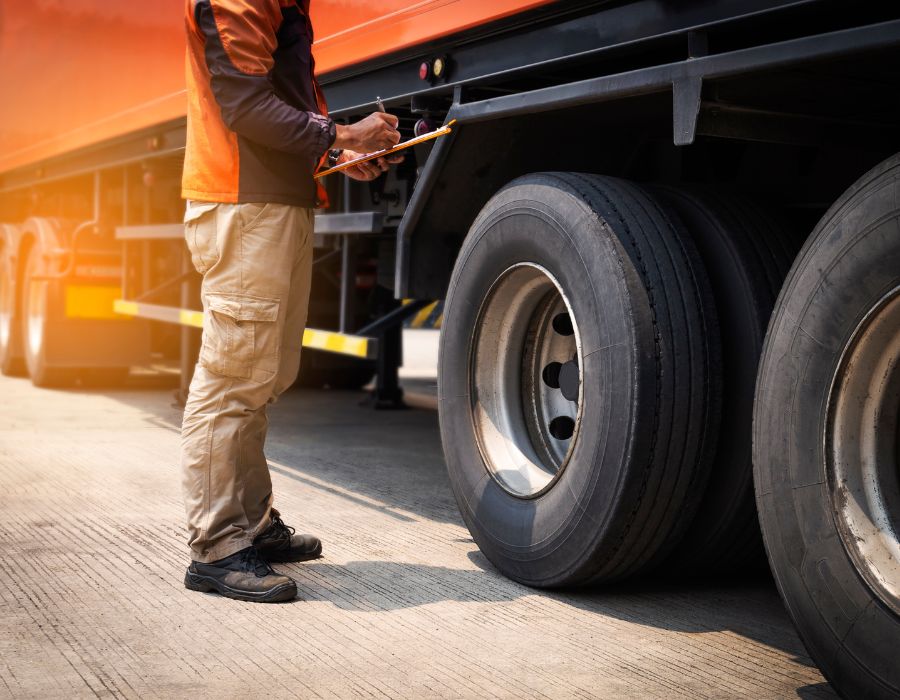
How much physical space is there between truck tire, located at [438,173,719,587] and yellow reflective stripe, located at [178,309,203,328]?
350cm

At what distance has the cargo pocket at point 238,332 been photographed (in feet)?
11.3

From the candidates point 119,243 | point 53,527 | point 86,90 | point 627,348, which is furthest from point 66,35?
point 627,348

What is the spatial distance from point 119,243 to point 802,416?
748 centimetres

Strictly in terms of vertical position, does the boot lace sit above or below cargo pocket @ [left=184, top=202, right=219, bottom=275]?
below

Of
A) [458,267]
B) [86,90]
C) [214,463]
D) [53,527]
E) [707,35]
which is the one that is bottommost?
[53,527]

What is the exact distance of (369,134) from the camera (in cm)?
357

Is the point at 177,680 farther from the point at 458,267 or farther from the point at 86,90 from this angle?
the point at 86,90

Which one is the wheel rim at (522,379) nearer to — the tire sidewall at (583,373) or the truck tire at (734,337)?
the tire sidewall at (583,373)

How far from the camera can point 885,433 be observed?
2506mm

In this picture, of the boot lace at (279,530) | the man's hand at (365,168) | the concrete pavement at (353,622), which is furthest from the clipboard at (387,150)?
the concrete pavement at (353,622)

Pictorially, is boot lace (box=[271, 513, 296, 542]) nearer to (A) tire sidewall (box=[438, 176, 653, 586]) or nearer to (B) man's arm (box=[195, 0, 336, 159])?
(A) tire sidewall (box=[438, 176, 653, 586])

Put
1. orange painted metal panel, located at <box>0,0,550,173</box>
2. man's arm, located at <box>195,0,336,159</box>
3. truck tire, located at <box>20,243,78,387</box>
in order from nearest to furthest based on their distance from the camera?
man's arm, located at <box>195,0,336,159</box>
orange painted metal panel, located at <box>0,0,550,173</box>
truck tire, located at <box>20,243,78,387</box>

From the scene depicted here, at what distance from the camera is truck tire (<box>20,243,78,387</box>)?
892cm

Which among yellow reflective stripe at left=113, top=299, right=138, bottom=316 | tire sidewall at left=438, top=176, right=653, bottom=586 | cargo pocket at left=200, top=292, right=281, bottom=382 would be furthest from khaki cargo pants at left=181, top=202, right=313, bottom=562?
yellow reflective stripe at left=113, top=299, right=138, bottom=316
